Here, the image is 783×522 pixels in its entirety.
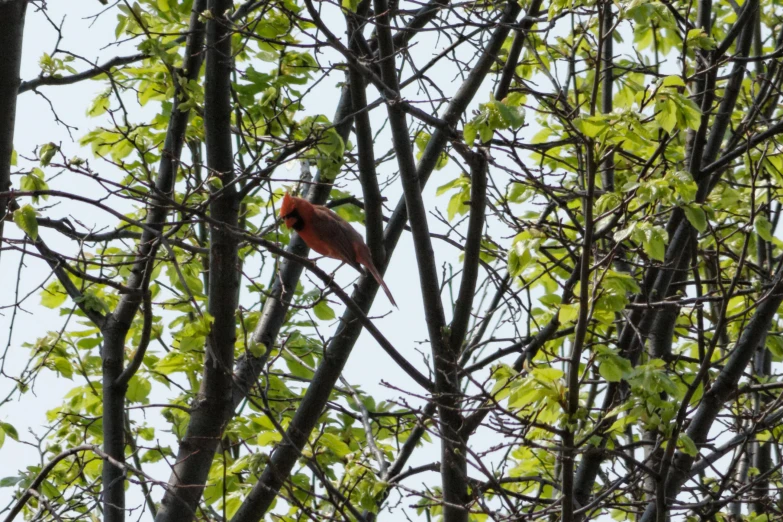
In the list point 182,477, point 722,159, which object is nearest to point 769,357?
point 722,159

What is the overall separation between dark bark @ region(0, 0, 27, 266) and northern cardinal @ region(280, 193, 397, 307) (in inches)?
66.9

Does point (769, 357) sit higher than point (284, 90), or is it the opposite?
point (284, 90)

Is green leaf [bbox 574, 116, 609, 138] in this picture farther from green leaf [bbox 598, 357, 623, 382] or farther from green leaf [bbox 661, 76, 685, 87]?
green leaf [bbox 598, 357, 623, 382]

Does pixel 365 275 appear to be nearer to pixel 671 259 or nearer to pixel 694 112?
pixel 671 259

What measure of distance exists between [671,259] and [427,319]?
148 cm

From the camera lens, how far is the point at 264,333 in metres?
5.07

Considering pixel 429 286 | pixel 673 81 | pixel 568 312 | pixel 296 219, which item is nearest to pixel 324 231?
pixel 296 219

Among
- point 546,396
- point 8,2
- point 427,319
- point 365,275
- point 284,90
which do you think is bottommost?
point 546,396

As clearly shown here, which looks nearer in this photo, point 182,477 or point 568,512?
point 568,512

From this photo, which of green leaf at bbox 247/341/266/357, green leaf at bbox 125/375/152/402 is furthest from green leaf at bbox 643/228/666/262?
green leaf at bbox 125/375/152/402

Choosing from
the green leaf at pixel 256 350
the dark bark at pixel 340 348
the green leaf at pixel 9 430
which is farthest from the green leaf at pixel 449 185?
the green leaf at pixel 9 430

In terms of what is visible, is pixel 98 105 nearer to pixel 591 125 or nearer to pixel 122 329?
pixel 122 329

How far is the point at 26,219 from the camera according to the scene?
346 centimetres

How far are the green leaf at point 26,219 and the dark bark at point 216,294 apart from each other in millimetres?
965
